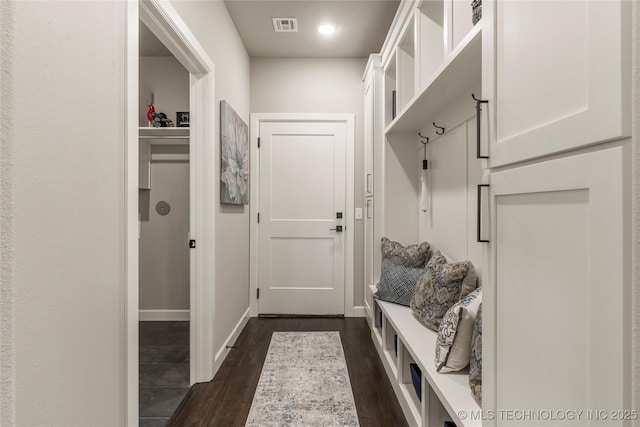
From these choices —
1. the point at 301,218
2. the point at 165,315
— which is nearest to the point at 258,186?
the point at 301,218

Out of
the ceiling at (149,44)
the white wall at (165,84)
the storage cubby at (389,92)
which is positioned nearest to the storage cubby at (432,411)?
the storage cubby at (389,92)

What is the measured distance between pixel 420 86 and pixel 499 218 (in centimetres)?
116

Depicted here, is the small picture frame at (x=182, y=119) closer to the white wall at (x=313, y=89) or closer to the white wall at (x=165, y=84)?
the white wall at (x=165, y=84)

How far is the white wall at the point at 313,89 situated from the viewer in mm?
3404

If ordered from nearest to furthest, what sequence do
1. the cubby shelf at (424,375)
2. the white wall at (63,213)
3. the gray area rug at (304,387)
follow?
the white wall at (63,213) < the cubby shelf at (424,375) < the gray area rug at (304,387)

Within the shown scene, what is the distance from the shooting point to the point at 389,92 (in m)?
2.60

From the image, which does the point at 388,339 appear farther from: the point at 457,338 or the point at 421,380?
the point at 457,338

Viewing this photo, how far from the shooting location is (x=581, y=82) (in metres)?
0.60

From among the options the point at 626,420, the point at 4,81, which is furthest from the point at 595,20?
the point at 4,81

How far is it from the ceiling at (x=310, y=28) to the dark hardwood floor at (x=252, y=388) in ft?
8.97

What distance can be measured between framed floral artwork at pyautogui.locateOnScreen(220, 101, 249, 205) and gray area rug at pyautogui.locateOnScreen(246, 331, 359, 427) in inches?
50.2

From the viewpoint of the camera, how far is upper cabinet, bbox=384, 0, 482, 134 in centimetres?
132

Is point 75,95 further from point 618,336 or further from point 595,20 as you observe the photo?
point 618,336

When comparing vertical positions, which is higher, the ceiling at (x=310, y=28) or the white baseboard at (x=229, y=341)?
the ceiling at (x=310, y=28)
